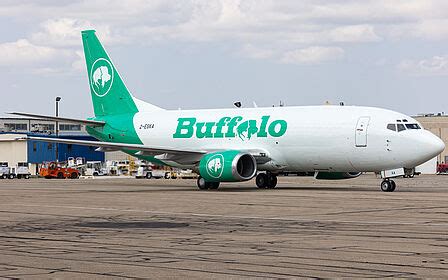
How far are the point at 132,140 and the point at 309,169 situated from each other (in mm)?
11821

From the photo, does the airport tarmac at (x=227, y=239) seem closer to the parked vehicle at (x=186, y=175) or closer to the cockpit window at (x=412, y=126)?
the cockpit window at (x=412, y=126)

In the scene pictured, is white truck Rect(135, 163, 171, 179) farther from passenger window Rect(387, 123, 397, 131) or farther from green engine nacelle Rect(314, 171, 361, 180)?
passenger window Rect(387, 123, 397, 131)

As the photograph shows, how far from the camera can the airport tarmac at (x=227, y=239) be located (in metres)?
13.5

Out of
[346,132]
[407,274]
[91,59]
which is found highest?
[91,59]

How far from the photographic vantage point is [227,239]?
18281mm

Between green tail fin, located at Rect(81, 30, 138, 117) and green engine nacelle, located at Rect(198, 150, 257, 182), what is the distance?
968 centimetres

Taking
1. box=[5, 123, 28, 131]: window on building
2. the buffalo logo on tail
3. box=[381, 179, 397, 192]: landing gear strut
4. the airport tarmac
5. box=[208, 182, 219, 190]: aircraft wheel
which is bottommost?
the airport tarmac

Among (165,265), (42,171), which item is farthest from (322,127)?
(42,171)

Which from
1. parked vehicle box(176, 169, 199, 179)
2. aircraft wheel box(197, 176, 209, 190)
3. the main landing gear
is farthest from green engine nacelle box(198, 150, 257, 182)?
parked vehicle box(176, 169, 199, 179)

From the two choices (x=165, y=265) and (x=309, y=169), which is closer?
(x=165, y=265)

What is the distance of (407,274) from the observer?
12.8 meters

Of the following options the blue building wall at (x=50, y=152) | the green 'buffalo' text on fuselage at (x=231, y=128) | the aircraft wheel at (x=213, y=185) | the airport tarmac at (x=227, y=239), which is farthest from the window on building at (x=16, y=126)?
the airport tarmac at (x=227, y=239)

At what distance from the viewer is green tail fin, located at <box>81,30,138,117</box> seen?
5081 centimetres

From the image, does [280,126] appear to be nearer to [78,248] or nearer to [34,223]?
[34,223]
